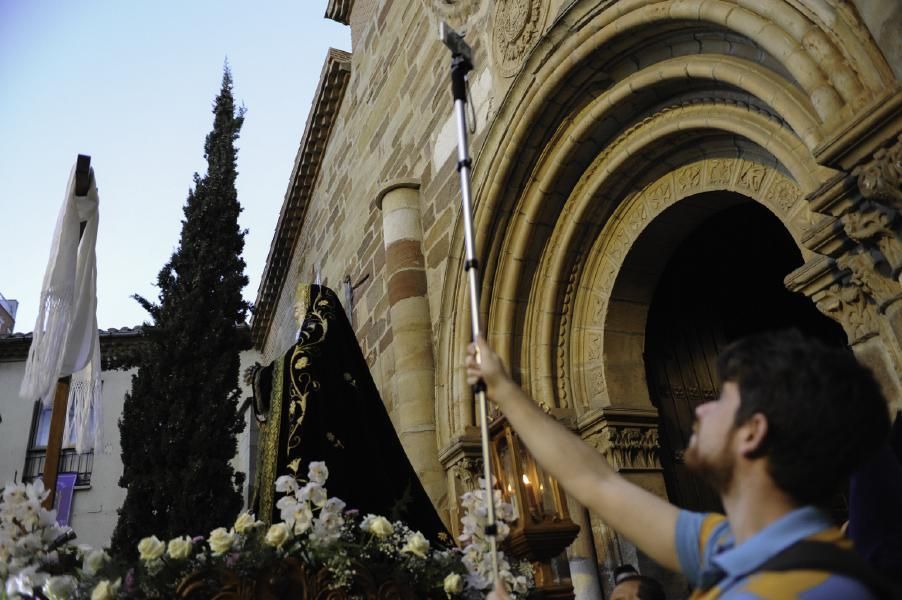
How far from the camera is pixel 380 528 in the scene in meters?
2.22

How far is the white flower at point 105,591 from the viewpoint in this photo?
6.28 ft

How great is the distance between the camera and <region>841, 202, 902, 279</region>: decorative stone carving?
8.03 ft

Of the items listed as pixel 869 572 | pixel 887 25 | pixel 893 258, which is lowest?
pixel 869 572

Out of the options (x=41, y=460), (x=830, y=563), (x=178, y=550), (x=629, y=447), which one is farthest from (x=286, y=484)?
(x=41, y=460)

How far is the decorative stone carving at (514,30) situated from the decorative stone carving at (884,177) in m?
2.88

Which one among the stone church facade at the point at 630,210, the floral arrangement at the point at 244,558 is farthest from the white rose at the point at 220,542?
the stone church facade at the point at 630,210

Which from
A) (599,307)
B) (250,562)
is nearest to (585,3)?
(599,307)

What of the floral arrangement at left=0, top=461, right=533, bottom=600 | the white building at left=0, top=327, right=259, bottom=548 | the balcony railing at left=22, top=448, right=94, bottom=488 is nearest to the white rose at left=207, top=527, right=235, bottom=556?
the floral arrangement at left=0, top=461, right=533, bottom=600

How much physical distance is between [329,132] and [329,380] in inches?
284

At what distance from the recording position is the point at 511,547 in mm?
2914

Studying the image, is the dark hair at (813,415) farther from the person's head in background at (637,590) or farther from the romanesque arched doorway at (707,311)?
the romanesque arched doorway at (707,311)

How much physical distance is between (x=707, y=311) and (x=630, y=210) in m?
1.35

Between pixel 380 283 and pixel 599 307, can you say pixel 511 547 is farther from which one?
pixel 380 283

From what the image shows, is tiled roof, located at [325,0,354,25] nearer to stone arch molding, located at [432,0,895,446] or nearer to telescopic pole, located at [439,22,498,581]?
stone arch molding, located at [432,0,895,446]
